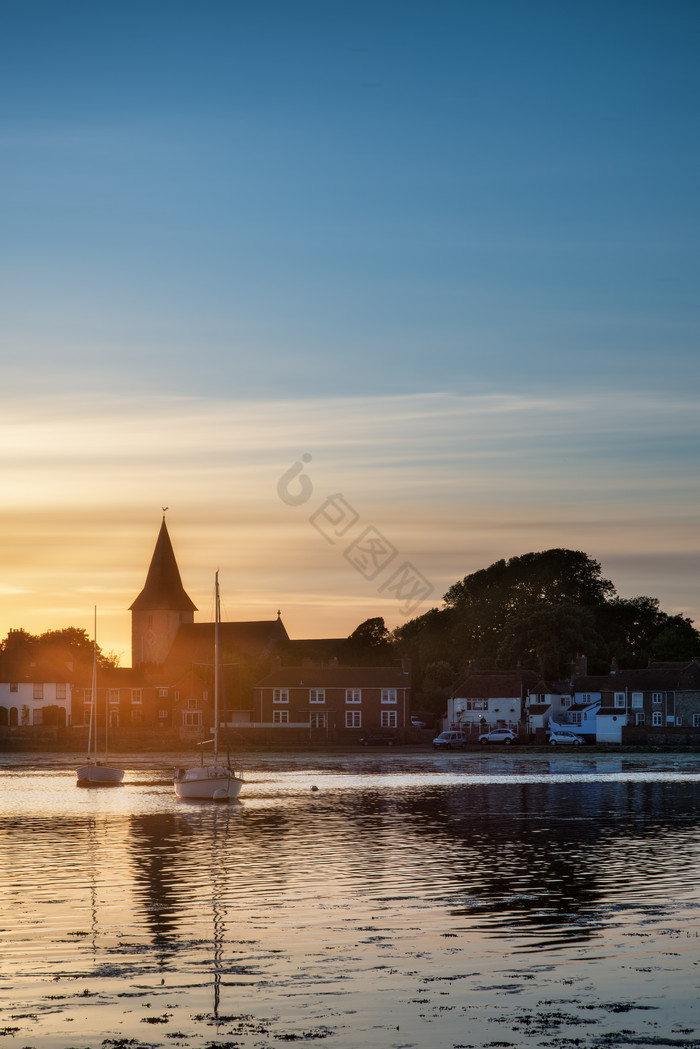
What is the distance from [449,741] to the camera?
110 meters

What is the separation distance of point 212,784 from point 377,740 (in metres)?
61.2

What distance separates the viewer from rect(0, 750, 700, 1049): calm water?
1538cm

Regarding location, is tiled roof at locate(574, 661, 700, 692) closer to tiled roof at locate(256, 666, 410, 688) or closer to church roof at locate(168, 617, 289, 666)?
tiled roof at locate(256, 666, 410, 688)

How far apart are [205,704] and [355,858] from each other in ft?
310

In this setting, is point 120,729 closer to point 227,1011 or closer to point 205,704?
point 205,704

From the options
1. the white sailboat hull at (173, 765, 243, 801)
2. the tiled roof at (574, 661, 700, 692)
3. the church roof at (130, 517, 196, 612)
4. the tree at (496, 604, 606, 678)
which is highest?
the church roof at (130, 517, 196, 612)

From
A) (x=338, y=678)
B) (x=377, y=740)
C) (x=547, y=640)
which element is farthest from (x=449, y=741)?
(x=547, y=640)

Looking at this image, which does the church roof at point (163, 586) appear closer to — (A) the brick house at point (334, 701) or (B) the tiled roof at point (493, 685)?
(A) the brick house at point (334, 701)

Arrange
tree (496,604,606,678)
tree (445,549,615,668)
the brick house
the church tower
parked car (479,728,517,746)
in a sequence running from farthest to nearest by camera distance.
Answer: the church tower → tree (445,549,615,668) → tree (496,604,606,678) → the brick house → parked car (479,728,517,746)

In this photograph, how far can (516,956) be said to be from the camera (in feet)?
63.5

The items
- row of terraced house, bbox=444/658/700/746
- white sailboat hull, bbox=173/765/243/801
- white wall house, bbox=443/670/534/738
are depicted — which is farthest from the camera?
white wall house, bbox=443/670/534/738

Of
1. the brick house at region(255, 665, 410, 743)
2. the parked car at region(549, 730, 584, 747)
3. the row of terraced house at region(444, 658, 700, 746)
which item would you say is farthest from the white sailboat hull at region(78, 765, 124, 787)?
the row of terraced house at region(444, 658, 700, 746)

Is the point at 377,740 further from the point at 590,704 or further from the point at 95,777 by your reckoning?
the point at 95,777

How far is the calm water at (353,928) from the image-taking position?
15.4 metres
